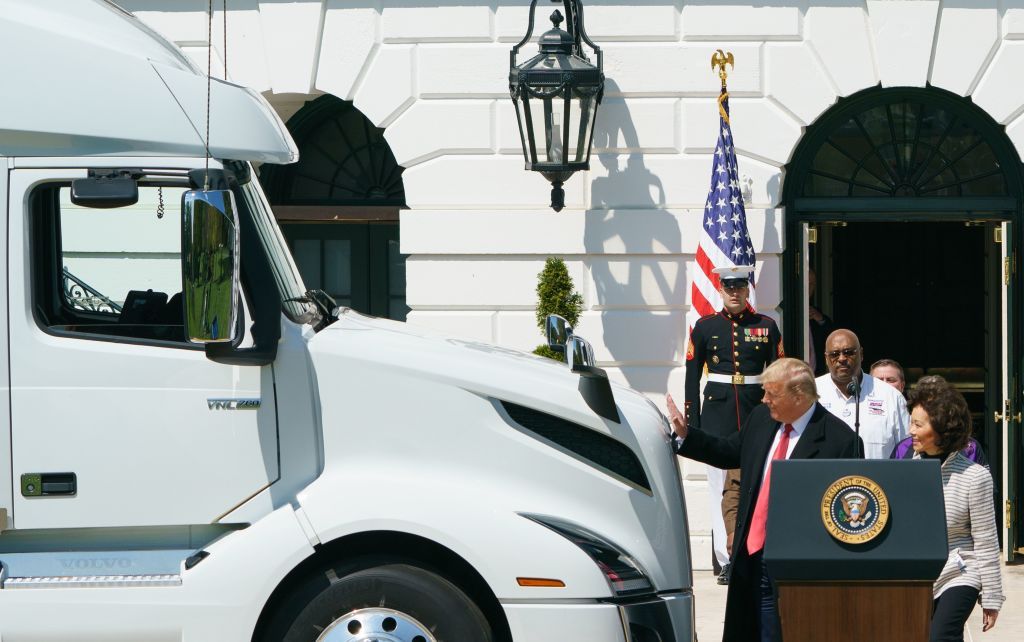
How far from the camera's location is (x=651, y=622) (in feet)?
19.1

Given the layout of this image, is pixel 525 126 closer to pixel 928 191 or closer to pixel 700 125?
pixel 700 125

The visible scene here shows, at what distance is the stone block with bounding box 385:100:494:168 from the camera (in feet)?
35.1

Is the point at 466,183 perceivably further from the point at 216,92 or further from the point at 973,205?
the point at 216,92

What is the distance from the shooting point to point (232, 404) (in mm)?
5789

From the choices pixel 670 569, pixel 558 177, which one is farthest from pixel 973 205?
pixel 670 569

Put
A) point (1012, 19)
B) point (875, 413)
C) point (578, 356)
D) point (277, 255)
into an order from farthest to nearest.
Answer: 1. point (1012, 19)
2. point (875, 413)
3. point (277, 255)
4. point (578, 356)

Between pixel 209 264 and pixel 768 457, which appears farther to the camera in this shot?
pixel 768 457

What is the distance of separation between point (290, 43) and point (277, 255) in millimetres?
4842

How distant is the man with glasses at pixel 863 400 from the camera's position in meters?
8.52

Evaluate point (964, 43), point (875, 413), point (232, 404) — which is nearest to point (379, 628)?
point (232, 404)

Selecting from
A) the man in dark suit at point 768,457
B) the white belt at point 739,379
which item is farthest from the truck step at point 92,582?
the white belt at point 739,379

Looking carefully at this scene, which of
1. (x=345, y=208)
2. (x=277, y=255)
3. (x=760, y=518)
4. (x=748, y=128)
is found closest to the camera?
(x=277, y=255)

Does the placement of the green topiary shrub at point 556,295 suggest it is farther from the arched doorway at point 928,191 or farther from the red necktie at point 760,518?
the red necktie at point 760,518

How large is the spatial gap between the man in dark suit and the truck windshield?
1775mm
